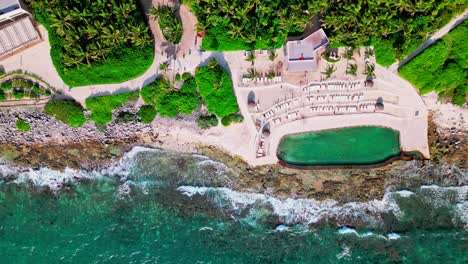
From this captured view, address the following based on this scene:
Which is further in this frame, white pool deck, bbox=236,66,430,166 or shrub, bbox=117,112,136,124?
shrub, bbox=117,112,136,124

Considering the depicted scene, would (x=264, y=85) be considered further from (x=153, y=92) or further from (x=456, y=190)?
(x=456, y=190)

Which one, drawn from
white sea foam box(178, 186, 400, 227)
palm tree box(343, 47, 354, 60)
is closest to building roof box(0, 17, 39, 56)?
white sea foam box(178, 186, 400, 227)

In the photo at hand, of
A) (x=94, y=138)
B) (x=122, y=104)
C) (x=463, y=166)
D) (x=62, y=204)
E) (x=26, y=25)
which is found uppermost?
(x=26, y=25)

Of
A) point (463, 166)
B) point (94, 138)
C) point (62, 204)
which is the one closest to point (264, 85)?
point (94, 138)

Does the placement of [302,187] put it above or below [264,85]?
below

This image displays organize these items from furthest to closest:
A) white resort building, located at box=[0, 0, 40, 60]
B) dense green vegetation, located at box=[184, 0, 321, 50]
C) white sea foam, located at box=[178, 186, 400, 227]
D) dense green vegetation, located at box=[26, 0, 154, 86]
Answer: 1. white sea foam, located at box=[178, 186, 400, 227]
2. white resort building, located at box=[0, 0, 40, 60]
3. dense green vegetation, located at box=[26, 0, 154, 86]
4. dense green vegetation, located at box=[184, 0, 321, 50]

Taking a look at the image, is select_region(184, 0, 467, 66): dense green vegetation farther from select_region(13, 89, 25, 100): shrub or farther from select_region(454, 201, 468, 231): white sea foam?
select_region(13, 89, 25, 100): shrub

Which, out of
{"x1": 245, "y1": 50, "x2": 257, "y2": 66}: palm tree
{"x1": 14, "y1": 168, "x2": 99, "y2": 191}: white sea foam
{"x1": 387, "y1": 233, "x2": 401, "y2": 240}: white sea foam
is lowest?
{"x1": 387, "y1": 233, "x2": 401, "y2": 240}: white sea foam
